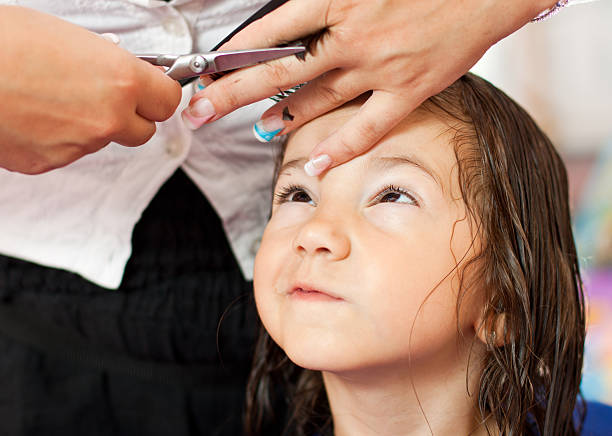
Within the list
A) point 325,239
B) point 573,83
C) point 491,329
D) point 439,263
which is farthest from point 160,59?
point 573,83

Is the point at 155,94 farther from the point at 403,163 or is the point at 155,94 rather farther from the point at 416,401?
the point at 416,401

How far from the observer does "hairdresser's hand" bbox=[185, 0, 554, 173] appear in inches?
26.8

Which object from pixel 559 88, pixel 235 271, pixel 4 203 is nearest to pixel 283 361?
pixel 235 271

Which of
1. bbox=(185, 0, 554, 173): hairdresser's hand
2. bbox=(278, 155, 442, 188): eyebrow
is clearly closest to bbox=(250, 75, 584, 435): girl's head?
bbox=(278, 155, 442, 188): eyebrow

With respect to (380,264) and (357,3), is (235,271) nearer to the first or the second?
(380,264)

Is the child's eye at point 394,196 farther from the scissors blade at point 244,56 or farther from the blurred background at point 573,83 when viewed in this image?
the blurred background at point 573,83

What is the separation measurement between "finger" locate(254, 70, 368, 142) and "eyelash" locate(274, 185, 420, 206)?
0.13 metres

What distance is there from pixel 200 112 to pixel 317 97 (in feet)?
0.49

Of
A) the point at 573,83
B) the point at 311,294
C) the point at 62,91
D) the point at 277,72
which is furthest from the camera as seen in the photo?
the point at 573,83

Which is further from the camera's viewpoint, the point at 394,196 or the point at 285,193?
the point at 285,193

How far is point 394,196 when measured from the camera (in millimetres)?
859

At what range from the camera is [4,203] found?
90 centimetres

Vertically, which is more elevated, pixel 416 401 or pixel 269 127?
pixel 269 127

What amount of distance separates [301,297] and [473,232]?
0.25 meters
